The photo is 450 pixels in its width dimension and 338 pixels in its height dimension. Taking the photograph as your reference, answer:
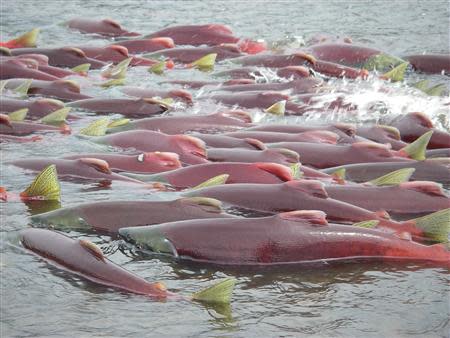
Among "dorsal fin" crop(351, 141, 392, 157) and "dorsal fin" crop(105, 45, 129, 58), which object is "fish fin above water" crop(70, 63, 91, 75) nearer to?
"dorsal fin" crop(105, 45, 129, 58)

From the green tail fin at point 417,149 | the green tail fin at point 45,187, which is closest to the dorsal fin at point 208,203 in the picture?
the green tail fin at point 45,187

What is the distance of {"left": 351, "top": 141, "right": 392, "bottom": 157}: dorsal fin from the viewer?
7383 mm

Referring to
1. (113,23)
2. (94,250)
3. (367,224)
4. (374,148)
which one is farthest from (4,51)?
(367,224)

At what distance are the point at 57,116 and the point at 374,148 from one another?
2932 millimetres

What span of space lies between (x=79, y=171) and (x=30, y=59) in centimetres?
395

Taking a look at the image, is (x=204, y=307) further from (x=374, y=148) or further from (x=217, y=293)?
(x=374, y=148)

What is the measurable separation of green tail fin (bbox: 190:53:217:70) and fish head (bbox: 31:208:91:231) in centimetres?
560

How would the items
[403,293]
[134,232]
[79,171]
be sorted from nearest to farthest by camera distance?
1. [403,293]
2. [134,232]
3. [79,171]

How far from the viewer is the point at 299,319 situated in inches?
195

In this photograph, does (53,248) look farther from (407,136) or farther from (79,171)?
(407,136)

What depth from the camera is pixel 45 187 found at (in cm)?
639

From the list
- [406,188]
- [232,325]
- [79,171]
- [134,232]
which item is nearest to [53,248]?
[134,232]

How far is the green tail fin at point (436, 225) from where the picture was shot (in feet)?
19.2

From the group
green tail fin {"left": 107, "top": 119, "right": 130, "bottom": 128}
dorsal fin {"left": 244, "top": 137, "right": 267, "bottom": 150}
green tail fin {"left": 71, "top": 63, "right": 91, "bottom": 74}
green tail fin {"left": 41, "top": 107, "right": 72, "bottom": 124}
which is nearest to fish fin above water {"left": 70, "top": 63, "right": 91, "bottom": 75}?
green tail fin {"left": 71, "top": 63, "right": 91, "bottom": 74}
